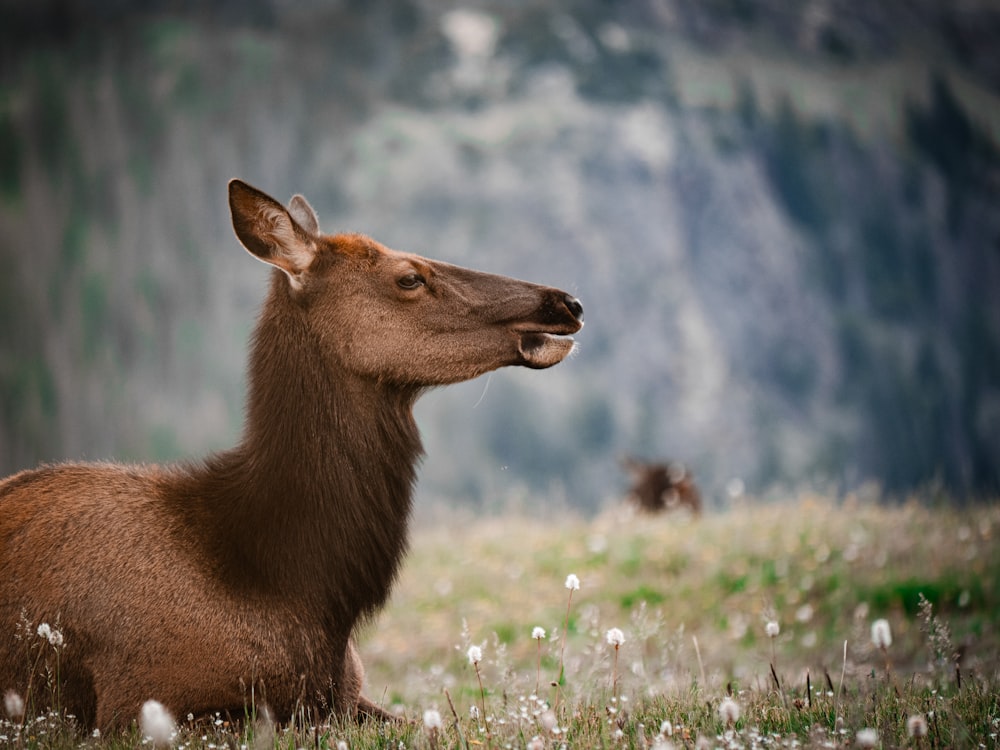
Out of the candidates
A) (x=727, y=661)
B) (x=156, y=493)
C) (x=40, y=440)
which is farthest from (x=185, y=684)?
(x=40, y=440)

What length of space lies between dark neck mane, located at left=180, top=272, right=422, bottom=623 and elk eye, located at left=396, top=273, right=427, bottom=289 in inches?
18.3

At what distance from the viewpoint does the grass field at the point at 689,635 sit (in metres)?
3.69

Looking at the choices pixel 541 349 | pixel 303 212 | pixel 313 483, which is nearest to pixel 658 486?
pixel 303 212

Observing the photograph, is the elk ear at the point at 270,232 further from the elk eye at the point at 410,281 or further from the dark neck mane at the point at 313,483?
the elk eye at the point at 410,281

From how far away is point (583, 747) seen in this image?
11.2 feet

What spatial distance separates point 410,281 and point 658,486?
34.5 feet

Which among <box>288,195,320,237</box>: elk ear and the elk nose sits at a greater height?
<box>288,195,320,237</box>: elk ear

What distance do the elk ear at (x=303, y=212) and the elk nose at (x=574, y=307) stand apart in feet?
4.36

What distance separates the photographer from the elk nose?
4402 mm

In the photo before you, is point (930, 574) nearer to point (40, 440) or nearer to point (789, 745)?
point (789, 745)

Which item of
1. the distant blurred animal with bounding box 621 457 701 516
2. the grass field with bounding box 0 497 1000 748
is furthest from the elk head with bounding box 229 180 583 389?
the distant blurred animal with bounding box 621 457 701 516

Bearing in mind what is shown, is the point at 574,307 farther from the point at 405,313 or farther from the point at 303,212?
the point at 303,212

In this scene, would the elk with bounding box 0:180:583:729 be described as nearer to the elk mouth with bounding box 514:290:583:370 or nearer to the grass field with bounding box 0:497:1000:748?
the elk mouth with bounding box 514:290:583:370

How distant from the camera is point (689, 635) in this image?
8070 millimetres
